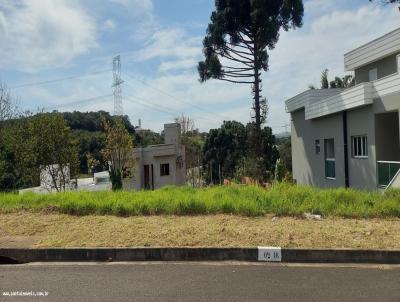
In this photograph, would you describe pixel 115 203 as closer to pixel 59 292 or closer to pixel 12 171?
pixel 59 292

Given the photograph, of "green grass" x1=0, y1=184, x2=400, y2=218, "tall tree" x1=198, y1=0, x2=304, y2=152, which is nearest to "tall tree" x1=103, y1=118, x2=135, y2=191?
"tall tree" x1=198, y1=0, x2=304, y2=152

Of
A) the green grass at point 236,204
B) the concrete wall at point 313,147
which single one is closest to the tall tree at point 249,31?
the concrete wall at point 313,147

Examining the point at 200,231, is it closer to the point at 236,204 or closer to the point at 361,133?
the point at 236,204

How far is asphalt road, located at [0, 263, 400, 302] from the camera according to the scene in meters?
6.07

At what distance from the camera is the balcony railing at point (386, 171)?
18.6m

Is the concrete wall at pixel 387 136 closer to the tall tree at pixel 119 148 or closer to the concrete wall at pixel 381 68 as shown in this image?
the concrete wall at pixel 381 68

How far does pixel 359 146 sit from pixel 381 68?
387 centimetres

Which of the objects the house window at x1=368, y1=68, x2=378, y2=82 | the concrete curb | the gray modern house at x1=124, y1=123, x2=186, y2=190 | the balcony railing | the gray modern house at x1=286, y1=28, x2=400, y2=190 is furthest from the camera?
the gray modern house at x1=124, y1=123, x2=186, y2=190

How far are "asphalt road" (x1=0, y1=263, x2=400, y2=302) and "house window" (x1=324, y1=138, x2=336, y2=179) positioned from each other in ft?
60.7

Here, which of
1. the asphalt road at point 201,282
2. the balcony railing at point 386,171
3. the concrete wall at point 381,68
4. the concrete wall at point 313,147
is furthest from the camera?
the concrete wall at point 313,147

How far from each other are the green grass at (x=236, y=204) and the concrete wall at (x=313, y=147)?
38.5ft

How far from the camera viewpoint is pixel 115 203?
1148cm

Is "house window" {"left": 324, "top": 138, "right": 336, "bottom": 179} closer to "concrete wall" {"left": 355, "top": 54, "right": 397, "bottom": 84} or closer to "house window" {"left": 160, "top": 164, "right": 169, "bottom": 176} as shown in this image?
"concrete wall" {"left": 355, "top": 54, "right": 397, "bottom": 84}

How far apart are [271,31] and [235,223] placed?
2191 cm
